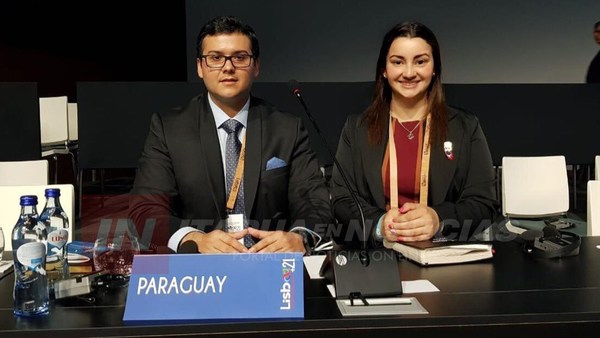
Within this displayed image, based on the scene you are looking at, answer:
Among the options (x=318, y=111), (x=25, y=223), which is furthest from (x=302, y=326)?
(x=318, y=111)

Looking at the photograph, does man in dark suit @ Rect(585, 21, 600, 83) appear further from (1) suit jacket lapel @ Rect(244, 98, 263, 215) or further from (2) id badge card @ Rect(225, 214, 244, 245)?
(2) id badge card @ Rect(225, 214, 244, 245)

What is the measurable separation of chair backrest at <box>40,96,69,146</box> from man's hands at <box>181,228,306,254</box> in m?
4.26

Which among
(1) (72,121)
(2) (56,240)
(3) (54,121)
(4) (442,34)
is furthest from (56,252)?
(4) (442,34)

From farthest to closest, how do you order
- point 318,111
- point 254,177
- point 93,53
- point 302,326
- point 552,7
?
1. point 93,53
2. point 552,7
3. point 318,111
4. point 254,177
5. point 302,326

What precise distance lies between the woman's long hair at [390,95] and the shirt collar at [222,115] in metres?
0.43

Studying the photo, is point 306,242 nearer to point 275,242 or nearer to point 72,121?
point 275,242

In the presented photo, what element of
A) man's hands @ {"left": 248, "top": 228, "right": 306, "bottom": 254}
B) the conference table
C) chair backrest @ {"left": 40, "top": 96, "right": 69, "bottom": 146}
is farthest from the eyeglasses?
chair backrest @ {"left": 40, "top": 96, "right": 69, "bottom": 146}

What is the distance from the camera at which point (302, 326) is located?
1021 millimetres

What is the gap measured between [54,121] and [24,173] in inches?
111

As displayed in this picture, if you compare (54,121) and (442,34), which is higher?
(442,34)

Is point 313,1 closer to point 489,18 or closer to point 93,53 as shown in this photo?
point 489,18

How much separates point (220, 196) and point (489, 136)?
9.57ft

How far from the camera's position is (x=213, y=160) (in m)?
1.82

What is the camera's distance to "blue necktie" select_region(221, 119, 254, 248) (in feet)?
6.03
